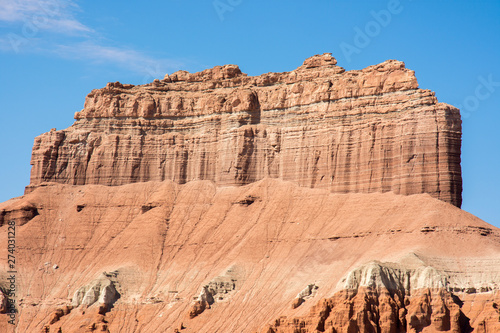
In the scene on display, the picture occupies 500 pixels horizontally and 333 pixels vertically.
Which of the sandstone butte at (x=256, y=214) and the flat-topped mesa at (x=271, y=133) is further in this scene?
the flat-topped mesa at (x=271, y=133)

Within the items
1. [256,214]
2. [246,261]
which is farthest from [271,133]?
[246,261]

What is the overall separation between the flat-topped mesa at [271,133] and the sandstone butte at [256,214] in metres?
0.17

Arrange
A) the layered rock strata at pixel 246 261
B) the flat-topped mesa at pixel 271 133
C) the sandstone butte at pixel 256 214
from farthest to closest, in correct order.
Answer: the flat-topped mesa at pixel 271 133 < the sandstone butte at pixel 256 214 < the layered rock strata at pixel 246 261

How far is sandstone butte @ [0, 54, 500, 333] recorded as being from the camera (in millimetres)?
79438

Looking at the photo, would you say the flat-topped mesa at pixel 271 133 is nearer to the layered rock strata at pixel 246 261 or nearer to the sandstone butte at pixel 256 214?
the sandstone butte at pixel 256 214

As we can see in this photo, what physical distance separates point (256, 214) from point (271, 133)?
1086 cm

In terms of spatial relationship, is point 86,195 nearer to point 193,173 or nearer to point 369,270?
point 193,173

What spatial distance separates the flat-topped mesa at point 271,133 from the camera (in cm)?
9312

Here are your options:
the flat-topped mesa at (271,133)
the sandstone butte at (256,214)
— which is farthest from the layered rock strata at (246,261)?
the flat-topped mesa at (271,133)

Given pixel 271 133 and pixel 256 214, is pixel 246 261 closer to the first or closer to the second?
pixel 256 214

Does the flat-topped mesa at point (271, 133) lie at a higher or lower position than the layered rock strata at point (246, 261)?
higher

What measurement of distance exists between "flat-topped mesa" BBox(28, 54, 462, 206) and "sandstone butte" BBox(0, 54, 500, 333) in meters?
0.17

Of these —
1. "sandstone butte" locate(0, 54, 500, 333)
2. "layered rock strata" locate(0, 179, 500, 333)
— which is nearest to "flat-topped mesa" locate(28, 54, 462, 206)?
"sandstone butte" locate(0, 54, 500, 333)

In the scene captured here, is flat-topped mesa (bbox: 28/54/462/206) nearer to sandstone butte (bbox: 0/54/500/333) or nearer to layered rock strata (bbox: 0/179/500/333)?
sandstone butte (bbox: 0/54/500/333)
